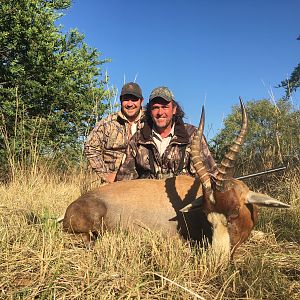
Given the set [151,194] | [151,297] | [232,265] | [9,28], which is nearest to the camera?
[151,297]

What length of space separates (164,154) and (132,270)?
3012 mm

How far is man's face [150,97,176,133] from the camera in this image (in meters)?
5.73

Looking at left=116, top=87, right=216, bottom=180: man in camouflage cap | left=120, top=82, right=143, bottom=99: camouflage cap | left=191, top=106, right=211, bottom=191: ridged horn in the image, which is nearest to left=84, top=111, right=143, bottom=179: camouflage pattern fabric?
left=120, top=82, right=143, bottom=99: camouflage cap

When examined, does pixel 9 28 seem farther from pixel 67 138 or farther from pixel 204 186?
pixel 204 186

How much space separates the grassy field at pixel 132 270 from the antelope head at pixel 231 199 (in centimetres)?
28

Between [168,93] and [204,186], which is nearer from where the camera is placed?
[204,186]

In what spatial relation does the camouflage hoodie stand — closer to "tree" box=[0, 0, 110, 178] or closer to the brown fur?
the brown fur

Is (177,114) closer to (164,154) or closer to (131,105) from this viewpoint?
(164,154)

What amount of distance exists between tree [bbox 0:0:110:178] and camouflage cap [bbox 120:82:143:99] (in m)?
1.34

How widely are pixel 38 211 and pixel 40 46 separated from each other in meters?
4.50

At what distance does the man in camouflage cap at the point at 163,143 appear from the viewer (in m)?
5.74

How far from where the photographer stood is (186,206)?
4.08 m

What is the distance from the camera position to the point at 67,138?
30.4 feet

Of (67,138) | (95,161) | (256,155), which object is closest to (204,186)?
(95,161)
